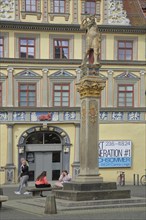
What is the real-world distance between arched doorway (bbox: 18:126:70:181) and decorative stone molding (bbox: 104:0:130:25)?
8.51m

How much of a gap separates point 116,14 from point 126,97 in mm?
5898

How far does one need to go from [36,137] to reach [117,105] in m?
6.04

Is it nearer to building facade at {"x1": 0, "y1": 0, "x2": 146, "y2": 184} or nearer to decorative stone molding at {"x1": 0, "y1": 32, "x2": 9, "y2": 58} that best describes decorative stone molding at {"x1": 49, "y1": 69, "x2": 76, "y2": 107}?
building facade at {"x1": 0, "y1": 0, "x2": 146, "y2": 184}

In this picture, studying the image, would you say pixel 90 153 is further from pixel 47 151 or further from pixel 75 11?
pixel 75 11

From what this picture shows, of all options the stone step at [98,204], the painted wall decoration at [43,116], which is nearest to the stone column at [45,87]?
the painted wall decoration at [43,116]

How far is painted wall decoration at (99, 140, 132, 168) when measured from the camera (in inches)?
1560

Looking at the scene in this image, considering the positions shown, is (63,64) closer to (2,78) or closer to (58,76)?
(58,76)

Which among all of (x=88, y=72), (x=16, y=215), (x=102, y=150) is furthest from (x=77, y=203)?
(x=102, y=150)

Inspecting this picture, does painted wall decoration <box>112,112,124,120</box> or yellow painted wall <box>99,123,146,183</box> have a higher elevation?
painted wall decoration <box>112,112,124,120</box>

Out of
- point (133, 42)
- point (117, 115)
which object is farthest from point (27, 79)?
point (133, 42)

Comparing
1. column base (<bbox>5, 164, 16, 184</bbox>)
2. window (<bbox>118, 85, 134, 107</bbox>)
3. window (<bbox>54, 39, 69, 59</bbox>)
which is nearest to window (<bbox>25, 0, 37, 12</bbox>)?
window (<bbox>54, 39, 69, 59</bbox>)

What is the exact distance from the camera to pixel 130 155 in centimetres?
3991

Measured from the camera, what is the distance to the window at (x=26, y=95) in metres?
39.0

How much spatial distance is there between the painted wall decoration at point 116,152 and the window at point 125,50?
587 centimetres
